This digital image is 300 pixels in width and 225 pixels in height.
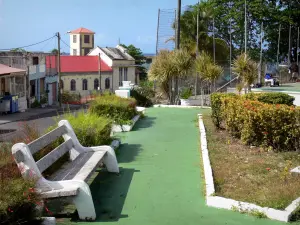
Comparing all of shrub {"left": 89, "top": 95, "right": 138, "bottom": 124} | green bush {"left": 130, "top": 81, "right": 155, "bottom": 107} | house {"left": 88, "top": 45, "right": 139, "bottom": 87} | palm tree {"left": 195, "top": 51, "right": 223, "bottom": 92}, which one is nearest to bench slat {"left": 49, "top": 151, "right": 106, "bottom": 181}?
shrub {"left": 89, "top": 95, "right": 138, "bottom": 124}

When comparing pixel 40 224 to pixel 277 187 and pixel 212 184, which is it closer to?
pixel 212 184

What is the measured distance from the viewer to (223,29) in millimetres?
51031

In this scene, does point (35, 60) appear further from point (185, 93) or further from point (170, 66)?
point (170, 66)

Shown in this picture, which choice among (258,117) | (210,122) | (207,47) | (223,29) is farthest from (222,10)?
(258,117)

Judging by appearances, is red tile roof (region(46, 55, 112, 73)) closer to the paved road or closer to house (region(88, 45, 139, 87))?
house (region(88, 45, 139, 87))

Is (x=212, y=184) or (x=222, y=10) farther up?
(x=222, y=10)

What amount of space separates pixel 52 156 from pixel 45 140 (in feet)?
0.92

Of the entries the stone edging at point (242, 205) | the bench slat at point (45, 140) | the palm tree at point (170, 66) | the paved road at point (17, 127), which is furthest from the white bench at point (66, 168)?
the palm tree at point (170, 66)

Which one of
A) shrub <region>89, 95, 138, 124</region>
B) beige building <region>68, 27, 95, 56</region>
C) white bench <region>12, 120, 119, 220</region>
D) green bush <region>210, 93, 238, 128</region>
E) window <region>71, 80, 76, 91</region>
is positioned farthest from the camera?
beige building <region>68, 27, 95, 56</region>

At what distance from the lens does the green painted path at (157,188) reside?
18.9ft

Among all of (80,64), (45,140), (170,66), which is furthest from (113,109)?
(80,64)

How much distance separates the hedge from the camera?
378 inches

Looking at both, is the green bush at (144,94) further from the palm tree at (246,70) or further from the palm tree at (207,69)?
the palm tree at (246,70)

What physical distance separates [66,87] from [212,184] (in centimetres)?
5646
